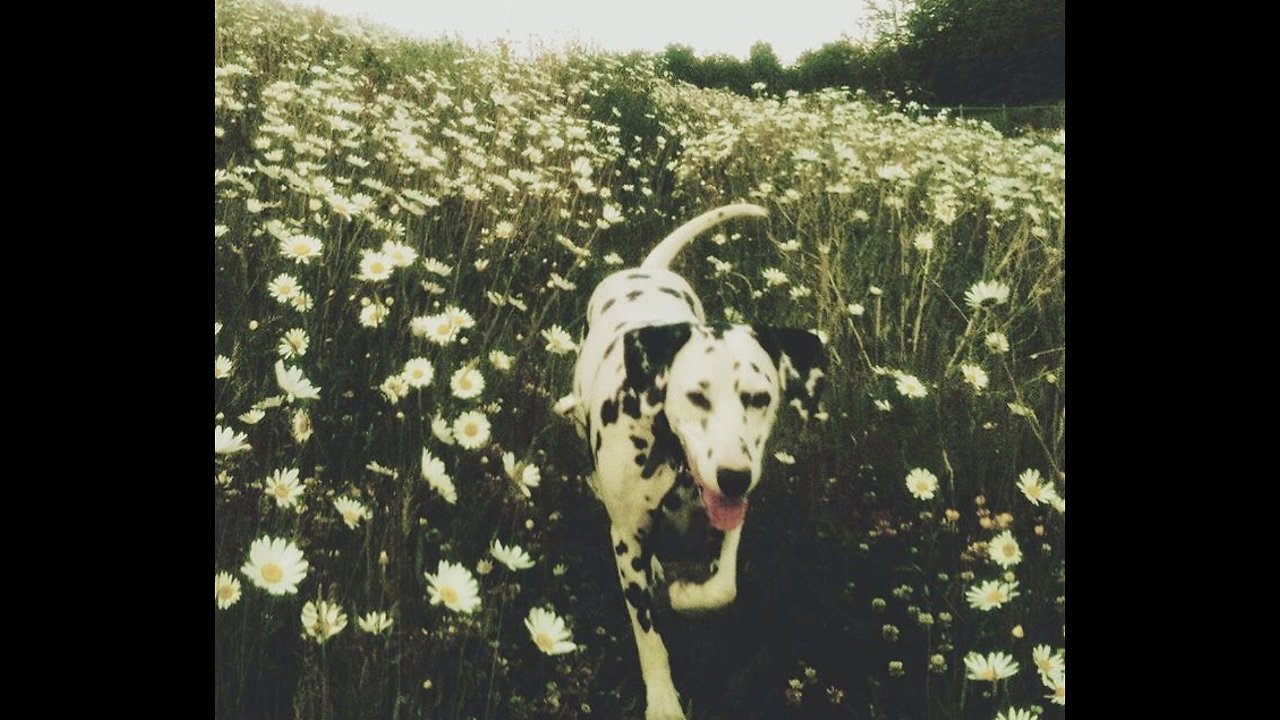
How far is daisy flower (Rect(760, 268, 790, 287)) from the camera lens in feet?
7.54

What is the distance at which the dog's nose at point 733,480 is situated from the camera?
1324 millimetres

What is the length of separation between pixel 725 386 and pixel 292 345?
1.05m

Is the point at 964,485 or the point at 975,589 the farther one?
the point at 964,485

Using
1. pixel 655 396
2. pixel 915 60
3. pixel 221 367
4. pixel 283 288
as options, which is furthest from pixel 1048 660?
pixel 283 288

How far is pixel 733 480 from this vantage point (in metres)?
1.32

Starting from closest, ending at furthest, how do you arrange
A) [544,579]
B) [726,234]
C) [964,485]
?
[544,579] → [964,485] → [726,234]

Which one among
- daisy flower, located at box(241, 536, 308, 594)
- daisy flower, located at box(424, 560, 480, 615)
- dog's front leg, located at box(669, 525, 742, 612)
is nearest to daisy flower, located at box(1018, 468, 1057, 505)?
dog's front leg, located at box(669, 525, 742, 612)

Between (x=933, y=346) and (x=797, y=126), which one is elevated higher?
(x=797, y=126)

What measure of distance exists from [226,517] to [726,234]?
1780 millimetres

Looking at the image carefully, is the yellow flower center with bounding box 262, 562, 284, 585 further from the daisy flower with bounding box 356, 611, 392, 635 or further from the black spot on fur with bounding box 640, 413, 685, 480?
the black spot on fur with bounding box 640, 413, 685, 480
